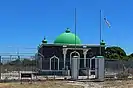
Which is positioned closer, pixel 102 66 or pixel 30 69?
pixel 102 66

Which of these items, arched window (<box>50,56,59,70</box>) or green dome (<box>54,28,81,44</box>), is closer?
arched window (<box>50,56,59,70</box>)

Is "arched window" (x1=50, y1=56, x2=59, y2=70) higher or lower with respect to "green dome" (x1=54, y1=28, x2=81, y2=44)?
lower

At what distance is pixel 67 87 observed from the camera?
24.9 m

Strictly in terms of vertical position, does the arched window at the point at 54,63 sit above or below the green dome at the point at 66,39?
below

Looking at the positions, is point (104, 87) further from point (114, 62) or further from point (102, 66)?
point (114, 62)

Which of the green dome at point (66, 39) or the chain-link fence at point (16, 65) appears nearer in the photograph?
the chain-link fence at point (16, 65)

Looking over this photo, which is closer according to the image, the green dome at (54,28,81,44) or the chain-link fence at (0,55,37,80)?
the chain-link fence at (0,55,37,80)

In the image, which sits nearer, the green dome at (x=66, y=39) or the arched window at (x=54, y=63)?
the arched window at (x=54, y=63)

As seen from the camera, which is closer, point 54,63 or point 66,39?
point 54,63

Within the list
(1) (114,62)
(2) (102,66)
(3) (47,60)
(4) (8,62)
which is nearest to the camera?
(2) (102,66)

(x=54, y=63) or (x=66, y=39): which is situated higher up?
(x=66, y=39)

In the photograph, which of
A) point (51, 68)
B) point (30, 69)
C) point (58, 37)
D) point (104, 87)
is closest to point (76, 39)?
point (58, 37)

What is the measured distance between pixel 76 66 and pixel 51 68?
11.4 meters

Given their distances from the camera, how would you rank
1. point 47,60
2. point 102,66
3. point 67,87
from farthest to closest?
1. point 47,60
2. point 102,66
3. point 67,87
